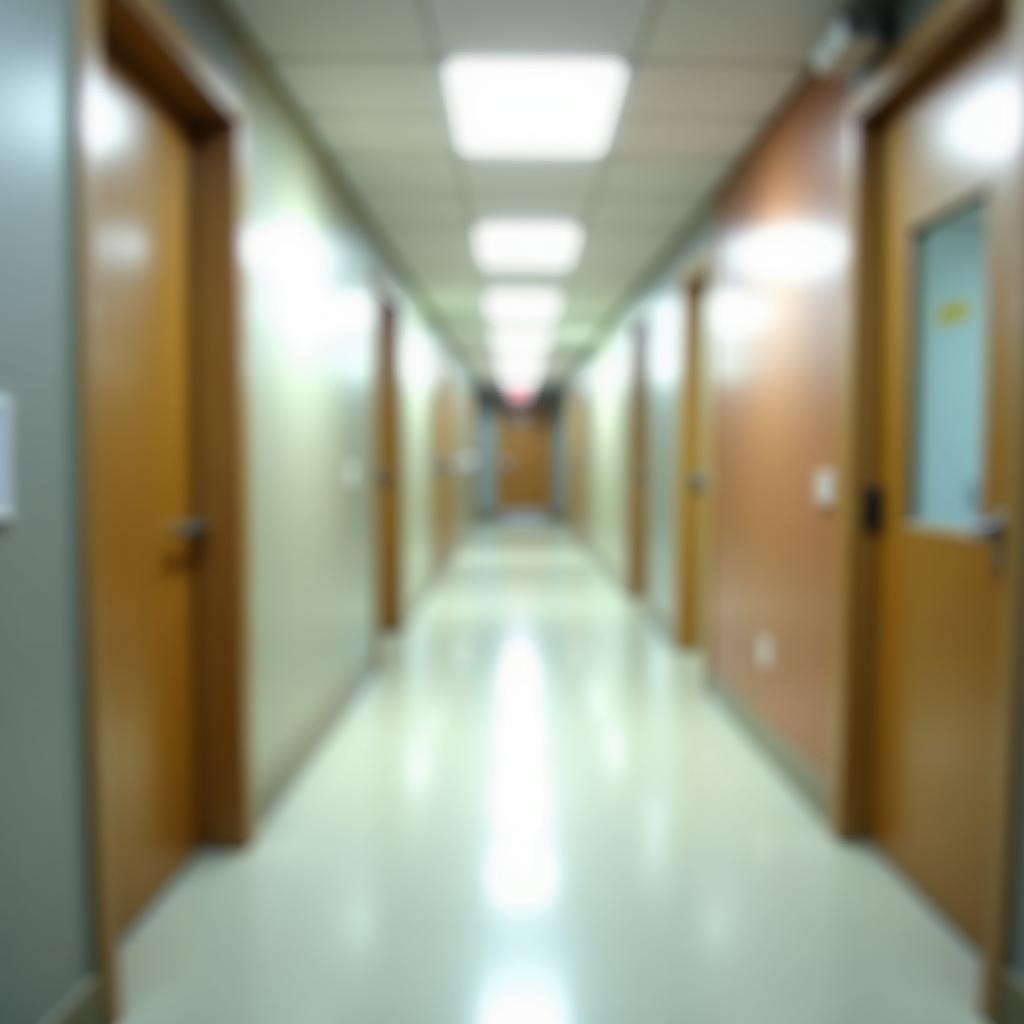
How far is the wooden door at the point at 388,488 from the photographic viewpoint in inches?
239

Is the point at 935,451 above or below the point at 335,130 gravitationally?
below

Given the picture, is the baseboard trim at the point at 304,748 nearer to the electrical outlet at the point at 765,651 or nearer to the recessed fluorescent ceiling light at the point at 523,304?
the electrical outlet at the point at 765,651

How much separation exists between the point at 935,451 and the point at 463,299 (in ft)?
19.0

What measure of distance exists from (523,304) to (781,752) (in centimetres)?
537

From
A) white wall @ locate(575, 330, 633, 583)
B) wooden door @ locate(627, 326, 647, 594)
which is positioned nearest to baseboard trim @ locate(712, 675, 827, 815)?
wooden door @ locate(627, 326, 647, 594)

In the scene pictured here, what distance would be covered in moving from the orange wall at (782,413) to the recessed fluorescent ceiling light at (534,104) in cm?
72

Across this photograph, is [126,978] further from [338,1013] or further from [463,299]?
[463,299]

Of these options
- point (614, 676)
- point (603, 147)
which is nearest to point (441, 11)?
point (603, 147)

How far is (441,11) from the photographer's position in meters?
2.66

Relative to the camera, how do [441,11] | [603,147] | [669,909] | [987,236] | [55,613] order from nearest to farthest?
[55,613] < [987,236] < [669,909] < [441,11] < [603,147]

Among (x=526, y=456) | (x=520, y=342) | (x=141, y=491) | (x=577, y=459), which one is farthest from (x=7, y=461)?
(x=526, y=456)

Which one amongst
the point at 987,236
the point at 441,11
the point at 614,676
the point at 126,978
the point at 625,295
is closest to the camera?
the point at 126,978

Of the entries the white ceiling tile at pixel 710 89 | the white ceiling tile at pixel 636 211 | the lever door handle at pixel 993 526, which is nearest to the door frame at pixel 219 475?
→ the white ceiling tile at pixel 710 89

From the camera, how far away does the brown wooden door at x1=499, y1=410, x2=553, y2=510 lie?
1903cm
